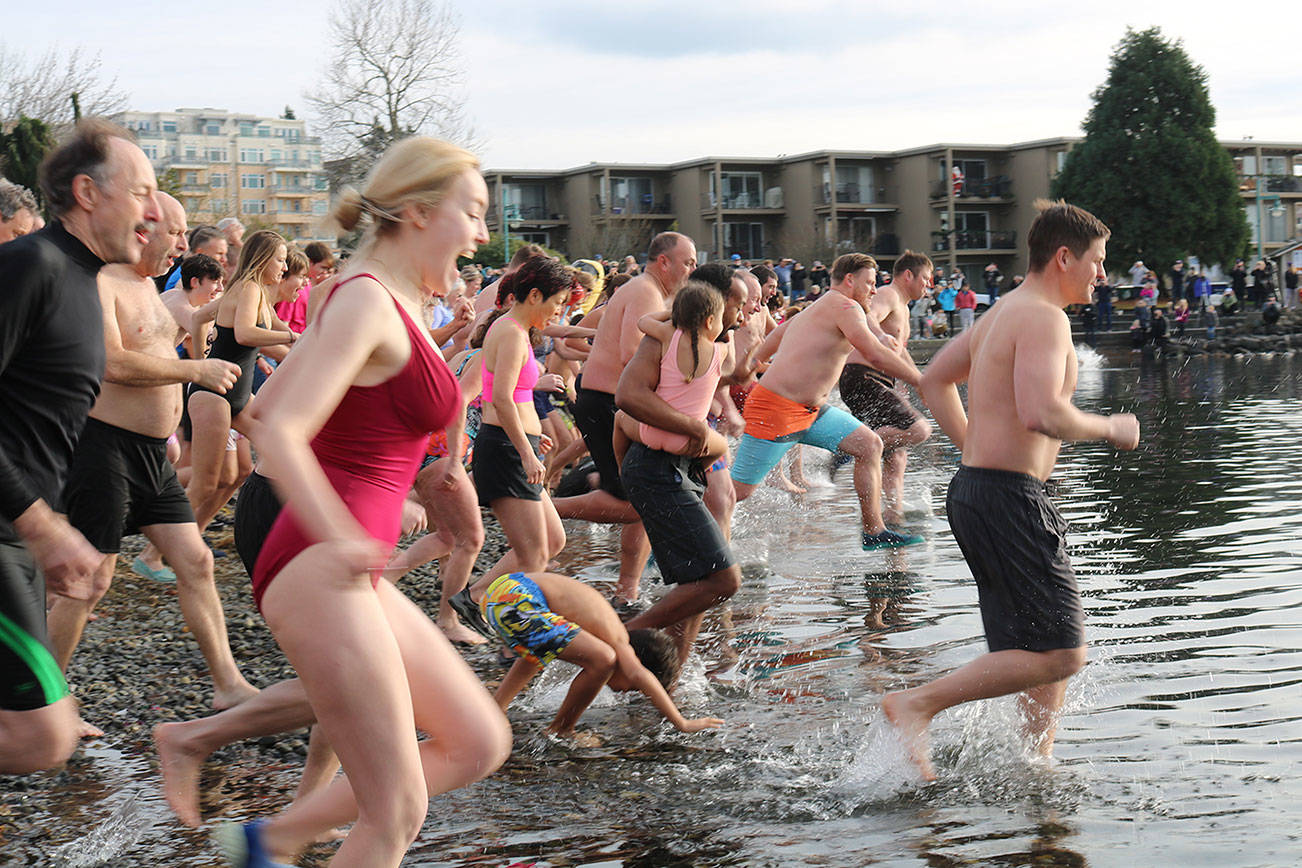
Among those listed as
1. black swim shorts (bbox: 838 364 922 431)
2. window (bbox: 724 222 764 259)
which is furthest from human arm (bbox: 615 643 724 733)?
window (bbox: 724 222 764 259)

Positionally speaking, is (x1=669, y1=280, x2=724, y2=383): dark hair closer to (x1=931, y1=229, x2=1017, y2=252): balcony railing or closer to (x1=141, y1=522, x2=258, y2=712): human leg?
(x1=141, y1=522, x2=258, y2=712): human leg

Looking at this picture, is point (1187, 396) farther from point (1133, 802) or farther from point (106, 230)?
point (106, 230)

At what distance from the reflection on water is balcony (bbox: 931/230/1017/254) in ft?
212

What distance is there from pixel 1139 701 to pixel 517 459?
2961 millimetres

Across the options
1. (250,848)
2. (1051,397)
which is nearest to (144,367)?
(250,848)

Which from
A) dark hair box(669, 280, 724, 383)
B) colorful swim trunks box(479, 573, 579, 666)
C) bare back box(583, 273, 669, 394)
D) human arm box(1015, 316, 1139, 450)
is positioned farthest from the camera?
bare back box(583, 273, 669, 394)

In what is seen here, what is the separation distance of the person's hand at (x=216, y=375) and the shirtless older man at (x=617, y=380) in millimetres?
2642

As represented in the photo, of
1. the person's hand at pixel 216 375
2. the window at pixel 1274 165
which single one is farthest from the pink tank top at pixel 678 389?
the window at pixel 1274 165

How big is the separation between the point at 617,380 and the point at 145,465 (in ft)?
9.90

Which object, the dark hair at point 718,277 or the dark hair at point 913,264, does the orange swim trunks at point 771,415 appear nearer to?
the dark hair at point 913,264

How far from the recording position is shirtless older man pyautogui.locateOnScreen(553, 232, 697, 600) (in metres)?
7.56

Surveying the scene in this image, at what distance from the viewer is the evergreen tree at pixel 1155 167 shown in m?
57.5

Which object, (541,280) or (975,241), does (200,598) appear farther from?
(975,241)

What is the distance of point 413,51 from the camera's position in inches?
1686
